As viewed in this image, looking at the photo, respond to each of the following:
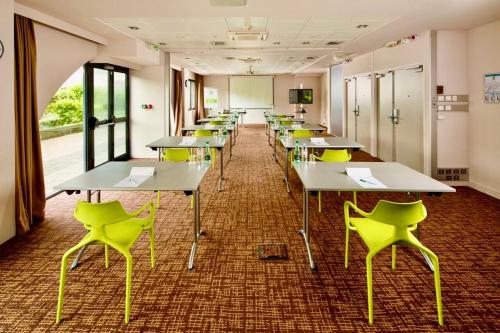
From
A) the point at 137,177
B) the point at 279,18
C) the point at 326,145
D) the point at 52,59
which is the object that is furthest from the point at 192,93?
the point at 137,177

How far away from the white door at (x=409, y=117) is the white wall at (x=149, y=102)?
5755mm

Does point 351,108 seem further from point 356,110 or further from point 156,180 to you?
point 156,180

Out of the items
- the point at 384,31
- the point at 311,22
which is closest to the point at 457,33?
the point at 384,31

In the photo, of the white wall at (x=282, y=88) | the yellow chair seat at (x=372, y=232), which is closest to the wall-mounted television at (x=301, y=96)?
the white wall at (x=282, y=88)

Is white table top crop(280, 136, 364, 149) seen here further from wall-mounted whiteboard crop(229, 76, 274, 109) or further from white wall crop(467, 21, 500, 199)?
wall-mounted whiteboard crop(229, 76, 274, 109)

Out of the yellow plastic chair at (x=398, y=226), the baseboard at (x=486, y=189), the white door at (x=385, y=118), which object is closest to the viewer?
the yellow plastic chair at (x=398, y=226)

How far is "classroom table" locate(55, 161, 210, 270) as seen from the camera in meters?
3.42

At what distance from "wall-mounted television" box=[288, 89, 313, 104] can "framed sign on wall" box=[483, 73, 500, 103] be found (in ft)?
44.2

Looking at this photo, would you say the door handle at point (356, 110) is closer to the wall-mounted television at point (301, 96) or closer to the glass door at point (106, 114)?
the glass door at point (106, 114)

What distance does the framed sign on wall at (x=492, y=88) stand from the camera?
20.4 ft

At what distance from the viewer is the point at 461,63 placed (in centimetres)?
704

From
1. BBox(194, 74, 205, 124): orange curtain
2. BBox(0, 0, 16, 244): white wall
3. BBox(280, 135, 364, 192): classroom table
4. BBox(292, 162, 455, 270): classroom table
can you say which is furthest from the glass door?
BBox(194, 74, 205, 124): orange curtain

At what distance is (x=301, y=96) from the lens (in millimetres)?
19906

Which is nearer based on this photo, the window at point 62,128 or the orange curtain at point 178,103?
the window at point 62,128
